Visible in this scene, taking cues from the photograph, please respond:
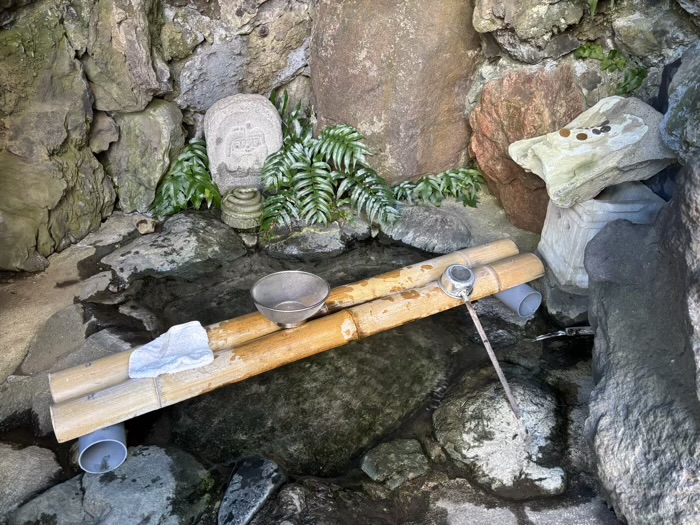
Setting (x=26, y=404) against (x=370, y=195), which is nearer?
(x=26, y=404)

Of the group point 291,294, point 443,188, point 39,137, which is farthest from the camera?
point 443,188

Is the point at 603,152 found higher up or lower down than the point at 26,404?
higher up

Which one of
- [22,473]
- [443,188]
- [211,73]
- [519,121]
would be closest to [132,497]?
[22,473]

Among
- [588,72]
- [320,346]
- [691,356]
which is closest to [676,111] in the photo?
[691,356]

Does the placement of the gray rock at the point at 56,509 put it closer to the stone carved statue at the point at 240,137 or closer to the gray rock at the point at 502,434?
the gray rock at the point at 502,434

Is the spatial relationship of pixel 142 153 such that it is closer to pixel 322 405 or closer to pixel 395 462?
pixel 322 405

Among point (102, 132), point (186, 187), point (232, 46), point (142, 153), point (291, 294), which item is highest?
point (232, 46)

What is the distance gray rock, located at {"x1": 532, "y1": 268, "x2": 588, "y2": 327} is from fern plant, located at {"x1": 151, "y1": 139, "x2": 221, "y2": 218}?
3.23m

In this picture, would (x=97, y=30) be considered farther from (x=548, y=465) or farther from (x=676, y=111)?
(x=548, y=465)

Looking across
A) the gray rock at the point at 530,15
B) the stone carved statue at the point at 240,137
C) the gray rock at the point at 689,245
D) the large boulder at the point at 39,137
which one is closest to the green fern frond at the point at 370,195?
the stone carved statue at the point at 240,137

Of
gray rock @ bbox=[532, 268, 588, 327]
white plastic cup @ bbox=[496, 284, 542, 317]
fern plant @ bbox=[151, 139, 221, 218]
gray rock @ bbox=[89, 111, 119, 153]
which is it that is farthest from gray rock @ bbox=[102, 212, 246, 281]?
gray rock @ bbox=[532, 268, 588, 327]

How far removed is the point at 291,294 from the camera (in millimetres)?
3797

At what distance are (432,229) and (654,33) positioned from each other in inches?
88.2

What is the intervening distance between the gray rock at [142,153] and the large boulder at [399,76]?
1.52 metres
